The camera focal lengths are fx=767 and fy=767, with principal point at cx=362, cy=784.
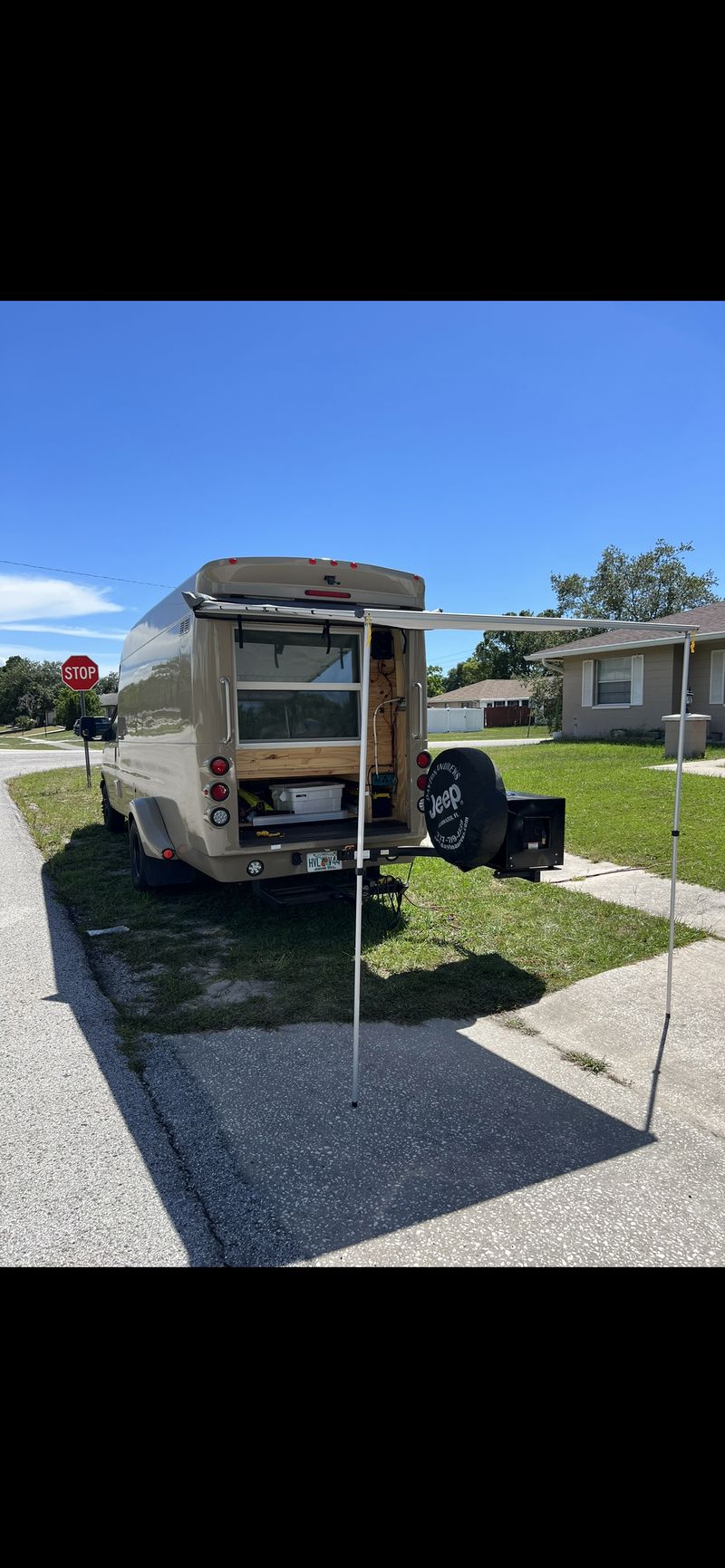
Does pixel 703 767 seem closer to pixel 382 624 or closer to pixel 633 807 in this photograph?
pixel 633 807

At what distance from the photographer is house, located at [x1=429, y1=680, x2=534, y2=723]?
56.0 meters

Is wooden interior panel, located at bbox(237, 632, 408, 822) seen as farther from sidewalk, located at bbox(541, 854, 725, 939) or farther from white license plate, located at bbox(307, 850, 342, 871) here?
sidewalk, located at bbox(541, 854, 725, 939)

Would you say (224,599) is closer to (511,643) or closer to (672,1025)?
(672,1025)

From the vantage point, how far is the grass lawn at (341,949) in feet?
15.1

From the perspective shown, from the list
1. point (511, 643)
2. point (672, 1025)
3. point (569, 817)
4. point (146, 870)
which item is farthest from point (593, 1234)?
point (511, 643)

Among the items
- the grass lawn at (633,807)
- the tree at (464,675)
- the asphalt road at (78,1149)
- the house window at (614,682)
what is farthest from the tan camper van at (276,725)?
the tree at (464,675)

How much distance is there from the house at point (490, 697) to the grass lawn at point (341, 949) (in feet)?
161

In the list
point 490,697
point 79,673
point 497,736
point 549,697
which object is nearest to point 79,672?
point 79,673

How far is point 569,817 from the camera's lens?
33.7 ft

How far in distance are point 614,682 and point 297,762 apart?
58.4 ft

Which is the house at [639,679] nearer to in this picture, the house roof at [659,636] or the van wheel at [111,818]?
the house roof at [659,636]

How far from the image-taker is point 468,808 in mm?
4781

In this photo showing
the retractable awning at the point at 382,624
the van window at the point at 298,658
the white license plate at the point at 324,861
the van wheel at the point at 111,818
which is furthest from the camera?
the van wheel at the point at 111,818
